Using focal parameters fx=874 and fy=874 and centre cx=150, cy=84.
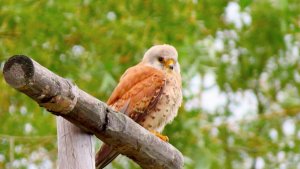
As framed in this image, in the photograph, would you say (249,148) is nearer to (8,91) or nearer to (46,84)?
(8,91)

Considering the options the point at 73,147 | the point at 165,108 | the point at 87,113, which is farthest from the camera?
the point at 165,108

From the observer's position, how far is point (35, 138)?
20.9 feet

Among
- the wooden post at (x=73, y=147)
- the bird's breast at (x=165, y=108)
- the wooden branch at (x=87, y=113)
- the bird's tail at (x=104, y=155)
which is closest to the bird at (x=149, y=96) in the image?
the bird's breast at (x=165, y=108)

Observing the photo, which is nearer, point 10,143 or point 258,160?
point 10,143

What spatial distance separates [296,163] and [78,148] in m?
5.15

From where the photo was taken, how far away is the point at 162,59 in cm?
493

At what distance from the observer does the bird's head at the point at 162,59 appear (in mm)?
4871

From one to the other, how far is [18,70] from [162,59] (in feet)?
6.90

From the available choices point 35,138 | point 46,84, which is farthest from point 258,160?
point 46,84

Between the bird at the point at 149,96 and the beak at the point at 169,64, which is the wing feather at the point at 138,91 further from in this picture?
the beak at the point at 169,64

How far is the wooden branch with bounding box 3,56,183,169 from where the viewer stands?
288 centimetres

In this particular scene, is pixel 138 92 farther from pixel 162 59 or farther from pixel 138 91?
pixel 162 59

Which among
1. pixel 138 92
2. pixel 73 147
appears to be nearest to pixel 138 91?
pixel 138 92

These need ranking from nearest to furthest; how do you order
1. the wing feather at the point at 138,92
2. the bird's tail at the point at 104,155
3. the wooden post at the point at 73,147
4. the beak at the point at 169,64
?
the wooden post at the point at 73,147 → the bird's tail at the point at 104,155 → the wing feather at the point at 138,92 → the beak at the point at 169,64
